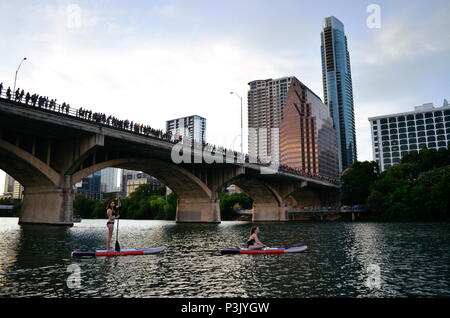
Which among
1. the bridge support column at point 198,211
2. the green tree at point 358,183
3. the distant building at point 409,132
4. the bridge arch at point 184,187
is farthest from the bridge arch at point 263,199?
the distant building at point 409,132

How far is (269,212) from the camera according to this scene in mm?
→ 98500

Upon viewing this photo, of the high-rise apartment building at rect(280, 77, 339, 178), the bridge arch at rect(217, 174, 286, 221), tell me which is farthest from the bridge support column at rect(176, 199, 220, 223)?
the high-rise apartment building at rect(280, 77, 339, 178)

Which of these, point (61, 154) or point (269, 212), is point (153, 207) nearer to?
point (269, 212)

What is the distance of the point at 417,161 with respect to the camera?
353 ft

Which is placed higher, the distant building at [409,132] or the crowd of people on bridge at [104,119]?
the distant building at [409,132]

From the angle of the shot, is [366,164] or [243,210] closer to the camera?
[366,164]

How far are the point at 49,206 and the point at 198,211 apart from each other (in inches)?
1310

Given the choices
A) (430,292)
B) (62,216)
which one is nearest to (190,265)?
(430,292)

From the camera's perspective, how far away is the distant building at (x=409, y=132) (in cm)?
17600

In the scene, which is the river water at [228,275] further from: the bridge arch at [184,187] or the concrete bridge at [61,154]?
the bridge arch at [184,187]

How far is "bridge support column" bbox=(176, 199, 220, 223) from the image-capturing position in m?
70.1

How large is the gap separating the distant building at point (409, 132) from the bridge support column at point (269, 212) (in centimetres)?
11593

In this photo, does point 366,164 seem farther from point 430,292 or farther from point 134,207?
point 430,292
